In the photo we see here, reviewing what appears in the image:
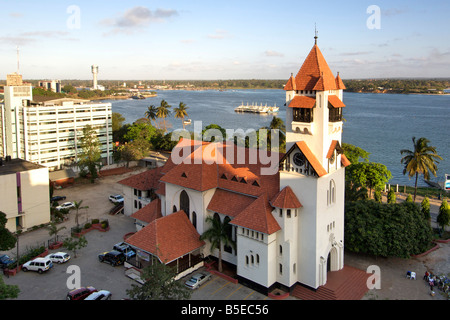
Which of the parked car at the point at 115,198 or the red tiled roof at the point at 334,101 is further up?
the red tiled roof at the point at 334,101

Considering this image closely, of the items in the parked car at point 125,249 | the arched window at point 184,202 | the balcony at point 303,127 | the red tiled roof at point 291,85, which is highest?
the red tiled roof at point 291,85

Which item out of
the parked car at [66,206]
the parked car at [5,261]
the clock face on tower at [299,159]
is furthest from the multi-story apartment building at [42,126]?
the clock face on tower at [299,159]

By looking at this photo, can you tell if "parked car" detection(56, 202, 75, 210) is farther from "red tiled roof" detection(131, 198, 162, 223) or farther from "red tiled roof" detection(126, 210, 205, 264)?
"red tiled roof" detection(126, 210, 205, 264)

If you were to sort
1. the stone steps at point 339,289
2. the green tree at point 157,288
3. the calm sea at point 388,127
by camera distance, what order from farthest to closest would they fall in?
the calm sea at point 388,127 < the stone steps at point 339,289 < the green tree at point 157,288

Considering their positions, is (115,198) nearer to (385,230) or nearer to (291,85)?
(291,85)

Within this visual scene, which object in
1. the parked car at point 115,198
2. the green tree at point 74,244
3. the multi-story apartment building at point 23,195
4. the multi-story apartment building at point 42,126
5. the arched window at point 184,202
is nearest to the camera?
the green tree at point 74,244

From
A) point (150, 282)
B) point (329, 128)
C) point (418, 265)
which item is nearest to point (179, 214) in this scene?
point (150, 282)

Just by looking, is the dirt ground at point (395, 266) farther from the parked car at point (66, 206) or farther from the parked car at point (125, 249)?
the parked car at point (125, 249)

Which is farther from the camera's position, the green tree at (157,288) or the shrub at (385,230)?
the shrub at (385,230)

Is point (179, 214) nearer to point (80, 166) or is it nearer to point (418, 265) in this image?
point (418, 265)
